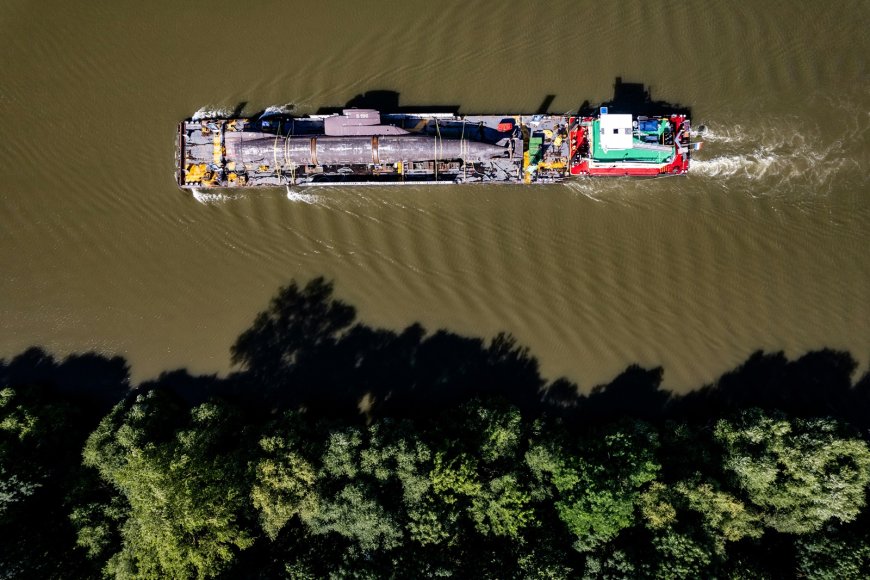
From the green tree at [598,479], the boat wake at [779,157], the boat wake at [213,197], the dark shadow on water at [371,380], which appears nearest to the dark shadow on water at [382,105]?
the boat wake at [213,197]

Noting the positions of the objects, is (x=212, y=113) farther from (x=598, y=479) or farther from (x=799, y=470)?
(x=799, y=470)

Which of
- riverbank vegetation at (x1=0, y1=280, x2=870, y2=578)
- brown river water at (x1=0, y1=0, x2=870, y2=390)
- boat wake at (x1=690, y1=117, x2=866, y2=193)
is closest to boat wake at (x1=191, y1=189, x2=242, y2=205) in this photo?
brown river water at (x1=0, y1=0, x2=870, y2=390)

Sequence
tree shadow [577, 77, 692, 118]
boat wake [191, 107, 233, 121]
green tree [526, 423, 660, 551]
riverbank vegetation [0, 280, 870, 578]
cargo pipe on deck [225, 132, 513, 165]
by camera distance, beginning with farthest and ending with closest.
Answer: tree shadow [577, 77, 692, 118], boat wake [191, 107, 233, 121], cargo pipe on deck [225, 132, 513, 165], riverbank vegetation [0, 280, 870, 578], green tree [526, 423, 660, 551]

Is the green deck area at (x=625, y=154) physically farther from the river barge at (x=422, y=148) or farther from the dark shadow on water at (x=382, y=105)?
the dark shadow on water at (x=382, y=105)

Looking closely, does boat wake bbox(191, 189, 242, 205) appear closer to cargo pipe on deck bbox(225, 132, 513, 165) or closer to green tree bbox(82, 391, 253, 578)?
cargo pipe on deck bbox(225, 132, 513, 165)

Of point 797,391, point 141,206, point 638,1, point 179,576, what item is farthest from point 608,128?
point 179,576

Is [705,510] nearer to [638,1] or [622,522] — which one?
[622,522]
